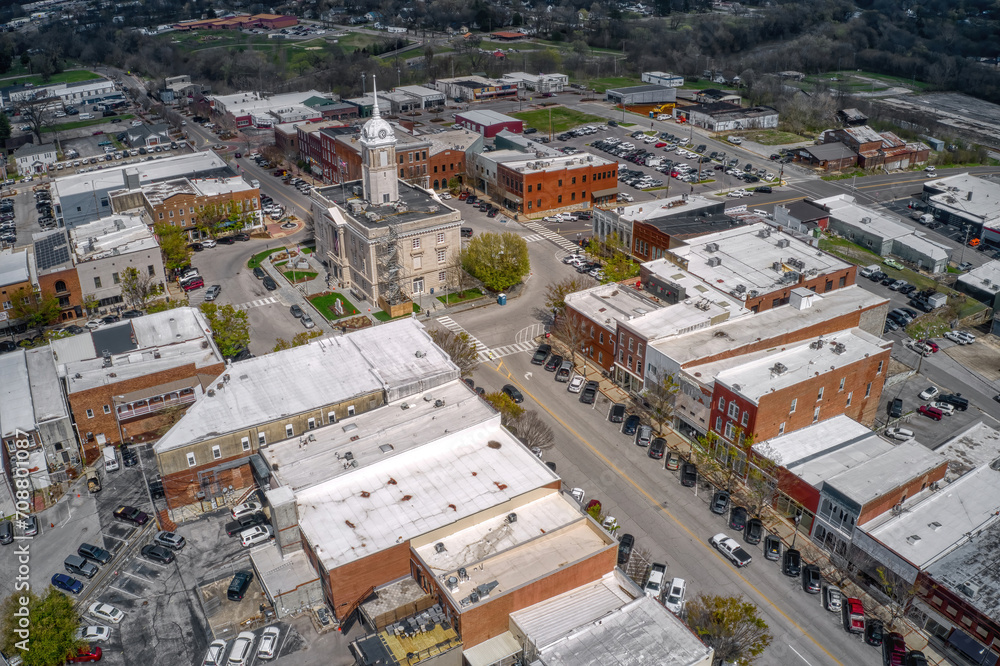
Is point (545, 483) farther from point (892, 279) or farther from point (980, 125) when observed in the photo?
point (980, 125)

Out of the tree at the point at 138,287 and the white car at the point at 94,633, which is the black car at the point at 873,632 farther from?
the tree at the point at 138,287

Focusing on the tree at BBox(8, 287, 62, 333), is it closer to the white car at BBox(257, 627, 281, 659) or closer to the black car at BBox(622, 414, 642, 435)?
the white car at BBox(257, 627, 281, 659)

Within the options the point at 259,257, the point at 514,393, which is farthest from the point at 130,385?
the point at 259,257

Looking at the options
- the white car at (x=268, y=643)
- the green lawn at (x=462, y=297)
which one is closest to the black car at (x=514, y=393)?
the green lawn at (x=462, y=297)

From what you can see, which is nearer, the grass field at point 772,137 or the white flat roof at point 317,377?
the white flat roof at point 317,377

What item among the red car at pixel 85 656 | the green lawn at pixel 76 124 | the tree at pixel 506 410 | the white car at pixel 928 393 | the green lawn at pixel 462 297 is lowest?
the red car at pixel 85 656

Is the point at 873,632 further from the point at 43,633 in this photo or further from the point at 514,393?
the point at 43,633
